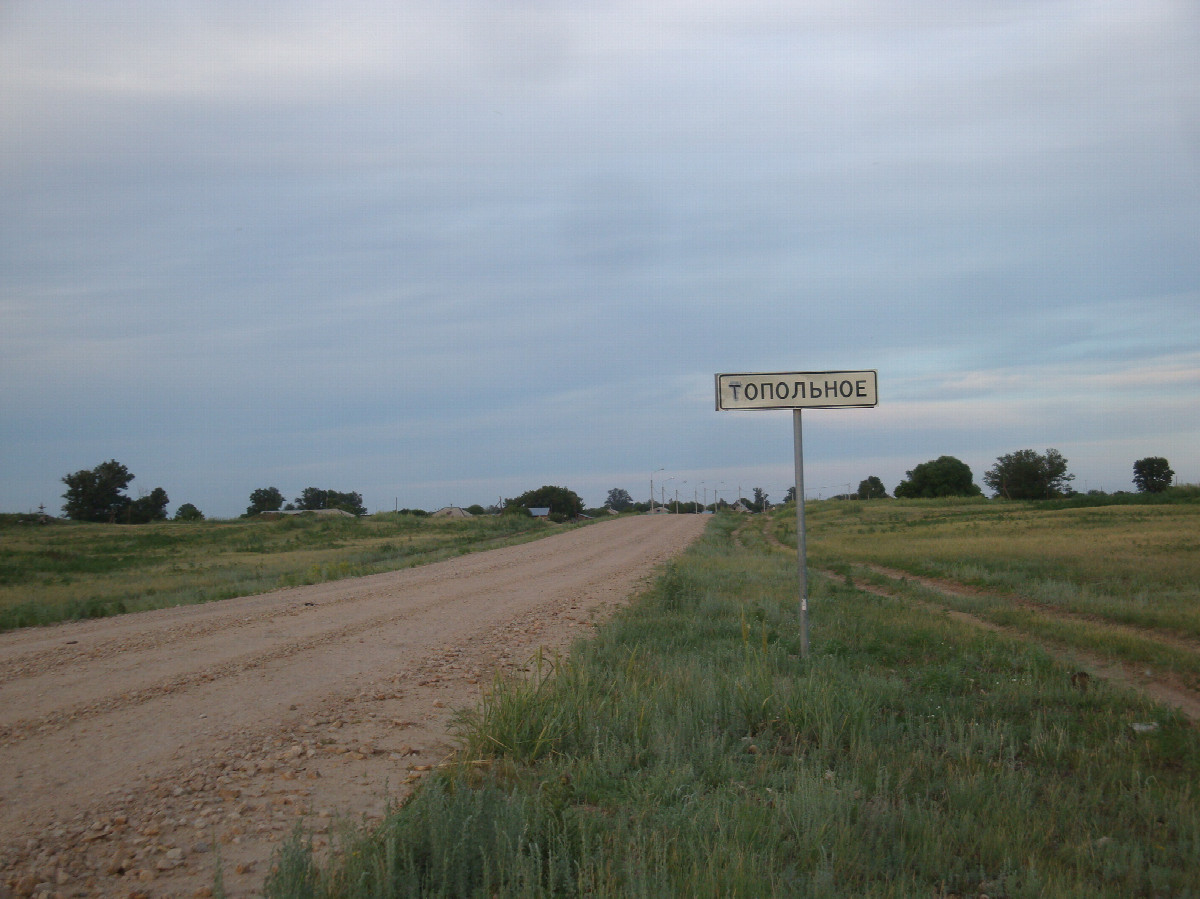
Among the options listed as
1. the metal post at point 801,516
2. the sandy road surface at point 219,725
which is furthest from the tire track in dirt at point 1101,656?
the sandy road surface at point 219,725

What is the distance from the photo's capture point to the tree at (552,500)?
4540 inches

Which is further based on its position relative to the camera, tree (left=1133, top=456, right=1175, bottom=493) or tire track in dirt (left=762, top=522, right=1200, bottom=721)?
tree (left=1133, top=456, right=1175, bottom=493)

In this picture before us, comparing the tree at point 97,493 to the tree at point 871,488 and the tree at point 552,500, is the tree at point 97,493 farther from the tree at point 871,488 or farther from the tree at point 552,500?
the tree at point 871,488

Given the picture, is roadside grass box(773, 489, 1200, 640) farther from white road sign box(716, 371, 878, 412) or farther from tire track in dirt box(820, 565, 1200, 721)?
white road sign box(716, 371, 878, 412)

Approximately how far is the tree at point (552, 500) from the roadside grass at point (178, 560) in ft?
184

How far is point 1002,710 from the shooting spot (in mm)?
7281

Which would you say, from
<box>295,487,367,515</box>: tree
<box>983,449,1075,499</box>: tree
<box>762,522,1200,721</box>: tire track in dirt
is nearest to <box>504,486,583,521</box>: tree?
<box>295,487,367,515</box>: tree

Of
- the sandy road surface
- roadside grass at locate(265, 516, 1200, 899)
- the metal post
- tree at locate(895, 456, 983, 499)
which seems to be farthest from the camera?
Result: tree at locate(895, 456, 983, 499)

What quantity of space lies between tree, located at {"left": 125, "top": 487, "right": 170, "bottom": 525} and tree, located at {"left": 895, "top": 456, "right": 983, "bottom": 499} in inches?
3580

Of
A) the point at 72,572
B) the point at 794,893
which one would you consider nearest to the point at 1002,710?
the point at 794,893

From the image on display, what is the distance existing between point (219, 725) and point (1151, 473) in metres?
112

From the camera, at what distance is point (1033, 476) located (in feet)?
306

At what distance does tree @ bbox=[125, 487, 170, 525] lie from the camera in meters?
89.1

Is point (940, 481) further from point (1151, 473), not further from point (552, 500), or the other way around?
point (552, 500)
